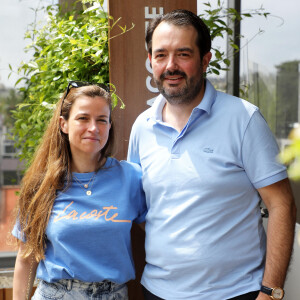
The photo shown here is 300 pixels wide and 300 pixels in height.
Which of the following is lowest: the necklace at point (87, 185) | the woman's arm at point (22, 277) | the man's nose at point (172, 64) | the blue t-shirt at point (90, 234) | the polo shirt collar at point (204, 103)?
the woman's arm at point (22, 277)

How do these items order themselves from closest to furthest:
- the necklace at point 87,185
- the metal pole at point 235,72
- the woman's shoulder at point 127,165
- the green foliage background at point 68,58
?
the necklace at point 87,185 < the woman's shoulder at point 127,165 < the green foliage background at point 68,58 < the metal pole at point 235,72

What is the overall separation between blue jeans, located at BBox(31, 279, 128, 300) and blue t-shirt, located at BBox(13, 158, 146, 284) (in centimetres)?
3

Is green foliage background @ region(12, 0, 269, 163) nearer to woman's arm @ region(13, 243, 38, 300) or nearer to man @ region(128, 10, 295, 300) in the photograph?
man @ region(128, 10, 295, 300)

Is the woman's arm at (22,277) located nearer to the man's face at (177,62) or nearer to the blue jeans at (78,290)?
the blue jeans at (78,290)

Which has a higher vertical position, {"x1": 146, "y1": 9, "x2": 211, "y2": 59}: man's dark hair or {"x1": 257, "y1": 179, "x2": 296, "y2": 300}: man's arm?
{"x1": 146, "y1": 9, "x2": 211, "y2": 59}: man's dark hair

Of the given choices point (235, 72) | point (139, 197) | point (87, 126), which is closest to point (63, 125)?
point (87, 126)

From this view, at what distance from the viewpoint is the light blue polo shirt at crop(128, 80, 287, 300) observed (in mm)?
1558

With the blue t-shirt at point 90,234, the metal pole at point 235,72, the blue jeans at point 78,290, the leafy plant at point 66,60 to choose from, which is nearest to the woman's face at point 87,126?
the blue t-shirt at point 90,234

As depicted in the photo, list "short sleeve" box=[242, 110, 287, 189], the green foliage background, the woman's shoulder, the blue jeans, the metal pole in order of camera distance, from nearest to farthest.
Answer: "short sleeve" box=[242, 110, 287, 189] → the blue jeans → the woman's shoulder → the green foliage background → the metal pole

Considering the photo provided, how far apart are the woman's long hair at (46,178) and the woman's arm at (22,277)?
5 centimetres

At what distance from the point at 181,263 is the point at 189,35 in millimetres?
825

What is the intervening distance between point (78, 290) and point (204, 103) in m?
0.81

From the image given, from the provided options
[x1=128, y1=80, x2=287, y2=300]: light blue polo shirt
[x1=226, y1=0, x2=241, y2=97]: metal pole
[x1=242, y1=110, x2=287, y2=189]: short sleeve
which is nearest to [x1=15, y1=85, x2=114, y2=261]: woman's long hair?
[x1=128, y1=80, x2=287, y2=300]: light blue polo shirt

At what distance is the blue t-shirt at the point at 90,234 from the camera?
1.64 m
